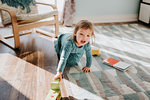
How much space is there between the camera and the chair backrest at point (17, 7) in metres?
2.41

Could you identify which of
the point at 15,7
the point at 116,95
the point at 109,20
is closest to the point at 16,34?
the point at 15,7

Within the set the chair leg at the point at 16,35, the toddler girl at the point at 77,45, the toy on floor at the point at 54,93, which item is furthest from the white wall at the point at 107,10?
the toy on floor at the point at 54,93

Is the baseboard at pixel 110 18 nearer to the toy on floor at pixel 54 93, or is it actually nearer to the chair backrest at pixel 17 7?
the chair backrest at pixel 17 7

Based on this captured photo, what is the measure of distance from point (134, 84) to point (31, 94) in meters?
0.95

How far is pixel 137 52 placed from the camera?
223 cm

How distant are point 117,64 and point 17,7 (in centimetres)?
175

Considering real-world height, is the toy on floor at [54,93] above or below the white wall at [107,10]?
below

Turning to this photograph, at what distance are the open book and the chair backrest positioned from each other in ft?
5.00

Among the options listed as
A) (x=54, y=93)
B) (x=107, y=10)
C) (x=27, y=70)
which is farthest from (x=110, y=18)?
(x=54, y=93)

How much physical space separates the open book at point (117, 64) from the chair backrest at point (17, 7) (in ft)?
5.00

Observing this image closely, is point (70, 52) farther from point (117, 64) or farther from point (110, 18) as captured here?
point (110, 18)

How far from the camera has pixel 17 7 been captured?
254 cm

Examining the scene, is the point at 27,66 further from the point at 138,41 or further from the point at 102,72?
the point at 138,41

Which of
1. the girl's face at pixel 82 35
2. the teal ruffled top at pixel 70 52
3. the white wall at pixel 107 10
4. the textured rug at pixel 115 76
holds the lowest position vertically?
the textured rug at pixel 115 76
